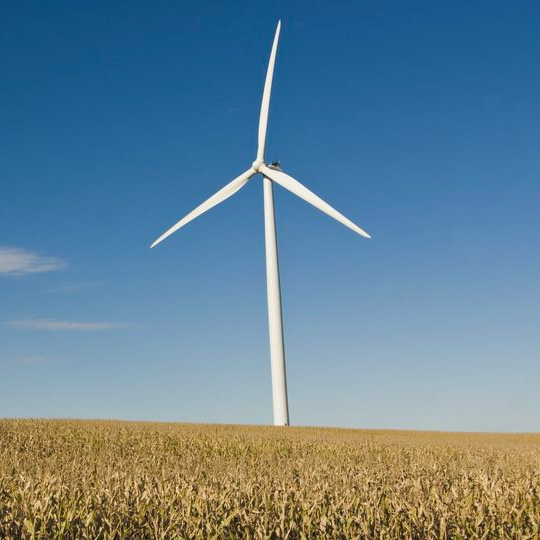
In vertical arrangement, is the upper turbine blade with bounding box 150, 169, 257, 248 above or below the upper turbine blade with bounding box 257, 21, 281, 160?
below

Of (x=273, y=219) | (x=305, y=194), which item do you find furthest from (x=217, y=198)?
(x=305, y=194)

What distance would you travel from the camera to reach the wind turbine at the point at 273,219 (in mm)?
43656

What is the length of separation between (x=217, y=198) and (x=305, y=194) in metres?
6.03

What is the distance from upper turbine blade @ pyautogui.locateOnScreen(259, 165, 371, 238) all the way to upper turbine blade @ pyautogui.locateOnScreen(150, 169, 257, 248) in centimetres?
127

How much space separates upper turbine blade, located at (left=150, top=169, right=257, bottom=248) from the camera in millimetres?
45938

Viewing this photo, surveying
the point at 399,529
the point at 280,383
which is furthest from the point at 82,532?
the point at 280,383

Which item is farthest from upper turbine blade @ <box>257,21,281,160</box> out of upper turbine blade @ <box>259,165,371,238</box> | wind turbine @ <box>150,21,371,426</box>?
upper turbine blade @ <box>259,165,371,238</box>

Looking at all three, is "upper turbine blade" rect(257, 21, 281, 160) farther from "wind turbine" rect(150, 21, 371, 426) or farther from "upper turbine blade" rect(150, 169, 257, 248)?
"upper turbine blade" rect(150, 169, 257, 248)

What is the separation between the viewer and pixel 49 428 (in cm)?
2917

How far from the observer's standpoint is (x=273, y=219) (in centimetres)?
4562

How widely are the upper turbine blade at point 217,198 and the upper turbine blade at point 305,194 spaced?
127 cm

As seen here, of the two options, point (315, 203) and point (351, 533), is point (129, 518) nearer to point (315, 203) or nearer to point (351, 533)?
point (351, 533)

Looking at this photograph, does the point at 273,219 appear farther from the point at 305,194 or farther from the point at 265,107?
the point at 265,107

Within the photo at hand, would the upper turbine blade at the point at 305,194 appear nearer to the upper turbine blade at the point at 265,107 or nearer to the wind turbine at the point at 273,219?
the wind turbine at the point at 273,219
